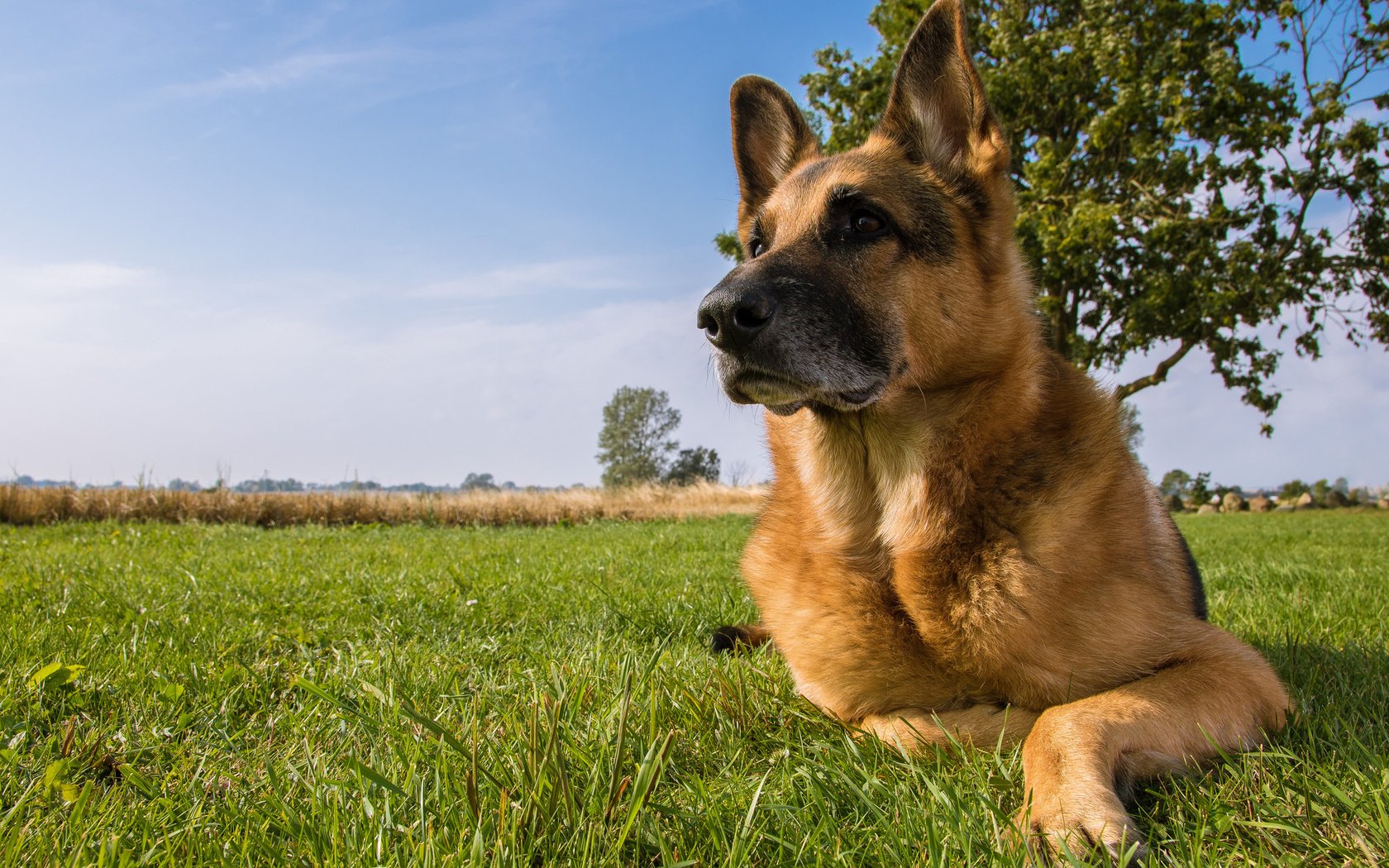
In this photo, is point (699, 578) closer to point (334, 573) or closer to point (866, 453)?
point (334, 573)

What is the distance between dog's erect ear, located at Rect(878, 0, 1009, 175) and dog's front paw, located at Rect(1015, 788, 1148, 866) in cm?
236

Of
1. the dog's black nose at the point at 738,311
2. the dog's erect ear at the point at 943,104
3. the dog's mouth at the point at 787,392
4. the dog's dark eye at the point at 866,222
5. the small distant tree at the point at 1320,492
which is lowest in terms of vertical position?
the small distant tree at the point at 1320,492

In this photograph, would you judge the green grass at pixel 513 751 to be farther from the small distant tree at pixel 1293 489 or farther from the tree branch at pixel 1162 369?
the small distant tree at pixel 1293 489

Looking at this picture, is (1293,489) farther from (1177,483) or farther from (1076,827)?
(1076,827)

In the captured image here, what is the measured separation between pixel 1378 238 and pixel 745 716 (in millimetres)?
27685

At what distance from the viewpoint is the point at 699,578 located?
643 centimetres

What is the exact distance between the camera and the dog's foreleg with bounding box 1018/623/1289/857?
1852mm

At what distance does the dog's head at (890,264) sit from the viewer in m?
2.74

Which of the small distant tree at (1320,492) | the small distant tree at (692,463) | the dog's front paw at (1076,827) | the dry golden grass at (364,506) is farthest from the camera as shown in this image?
the small distant tree at (692,463)

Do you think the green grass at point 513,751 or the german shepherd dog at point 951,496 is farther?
the german shepherd dog at point 951,496

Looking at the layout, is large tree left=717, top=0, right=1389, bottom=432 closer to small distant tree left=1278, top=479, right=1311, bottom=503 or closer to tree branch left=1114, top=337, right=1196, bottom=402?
tree branch left=1114, top=337, right=1196, bottom=402

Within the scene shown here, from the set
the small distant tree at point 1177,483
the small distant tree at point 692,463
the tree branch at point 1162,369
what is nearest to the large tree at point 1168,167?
the tree branch at point 1162,369

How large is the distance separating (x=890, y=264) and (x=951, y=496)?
0.92 metres

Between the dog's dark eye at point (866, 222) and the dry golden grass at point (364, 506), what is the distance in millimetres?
13280
